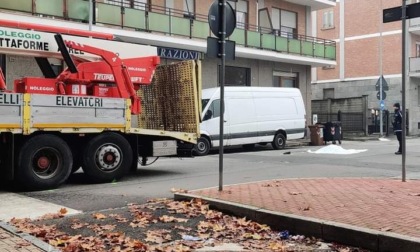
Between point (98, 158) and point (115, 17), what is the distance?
10023 millimetres

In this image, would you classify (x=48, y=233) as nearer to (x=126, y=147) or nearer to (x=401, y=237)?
(x=401, y=237)

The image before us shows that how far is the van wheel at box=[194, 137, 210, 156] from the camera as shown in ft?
57.5

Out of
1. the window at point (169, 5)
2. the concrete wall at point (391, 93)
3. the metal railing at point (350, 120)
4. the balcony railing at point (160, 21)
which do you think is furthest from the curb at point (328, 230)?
the concrete wall at point (391, 93)

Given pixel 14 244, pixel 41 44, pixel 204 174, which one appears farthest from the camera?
pixel 204 174

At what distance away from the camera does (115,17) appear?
18938 mm

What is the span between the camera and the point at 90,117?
10.1m

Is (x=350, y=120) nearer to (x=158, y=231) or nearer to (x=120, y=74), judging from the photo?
(x=120, y=74)

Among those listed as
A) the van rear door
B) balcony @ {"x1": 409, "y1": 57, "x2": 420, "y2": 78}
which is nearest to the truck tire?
the van rear door

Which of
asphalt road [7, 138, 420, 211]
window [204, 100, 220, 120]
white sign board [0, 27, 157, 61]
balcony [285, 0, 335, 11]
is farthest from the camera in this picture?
balcony [285, 0, 335, 11]

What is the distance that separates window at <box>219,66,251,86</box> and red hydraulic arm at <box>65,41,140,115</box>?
13.3 metres

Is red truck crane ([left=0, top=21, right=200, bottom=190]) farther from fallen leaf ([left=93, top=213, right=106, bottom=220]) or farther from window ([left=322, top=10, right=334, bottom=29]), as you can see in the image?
window ([left=322, top=10, right=334, bottom=29])

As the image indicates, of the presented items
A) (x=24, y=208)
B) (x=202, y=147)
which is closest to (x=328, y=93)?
(x=202, y=147)

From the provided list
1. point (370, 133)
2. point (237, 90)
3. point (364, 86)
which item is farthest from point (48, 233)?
point (364, 86)

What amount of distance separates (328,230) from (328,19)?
122 ft
